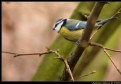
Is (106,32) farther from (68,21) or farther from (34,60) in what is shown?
(34,60)

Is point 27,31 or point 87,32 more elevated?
point 87,32

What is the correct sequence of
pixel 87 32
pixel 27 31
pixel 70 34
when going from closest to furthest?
pixel 87 32, pixel 70 34, pixel 27 31

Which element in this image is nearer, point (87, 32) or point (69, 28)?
point (87, 32)

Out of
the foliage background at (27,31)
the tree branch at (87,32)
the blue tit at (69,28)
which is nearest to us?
the tree branch at (87,32)

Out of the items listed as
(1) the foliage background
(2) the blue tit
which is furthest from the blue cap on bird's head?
(1) the foliage background

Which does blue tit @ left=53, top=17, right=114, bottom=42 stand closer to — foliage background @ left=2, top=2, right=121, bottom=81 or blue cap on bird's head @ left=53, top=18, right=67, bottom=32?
blue cap on bird's head @ left=53, top=18, right=67, bottom=32

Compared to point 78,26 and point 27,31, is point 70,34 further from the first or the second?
point 27,31

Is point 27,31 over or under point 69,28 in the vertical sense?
under

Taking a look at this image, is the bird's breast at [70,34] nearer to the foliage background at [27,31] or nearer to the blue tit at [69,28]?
the blue tit at [69,28]

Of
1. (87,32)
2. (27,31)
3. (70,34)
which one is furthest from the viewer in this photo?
(27,31)

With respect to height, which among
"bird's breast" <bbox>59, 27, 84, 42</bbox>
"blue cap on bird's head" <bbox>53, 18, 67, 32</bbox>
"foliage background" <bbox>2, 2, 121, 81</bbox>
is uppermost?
"blue cap on bird's head" <bbox>53, 18, 67, 32</bbox>

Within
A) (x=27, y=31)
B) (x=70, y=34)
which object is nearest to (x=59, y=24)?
(x=70, y=34)

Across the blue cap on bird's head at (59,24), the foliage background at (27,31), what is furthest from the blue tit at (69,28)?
the foliage background at (27,31)

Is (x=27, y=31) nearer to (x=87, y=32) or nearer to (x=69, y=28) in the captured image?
(x=69, y=28)
